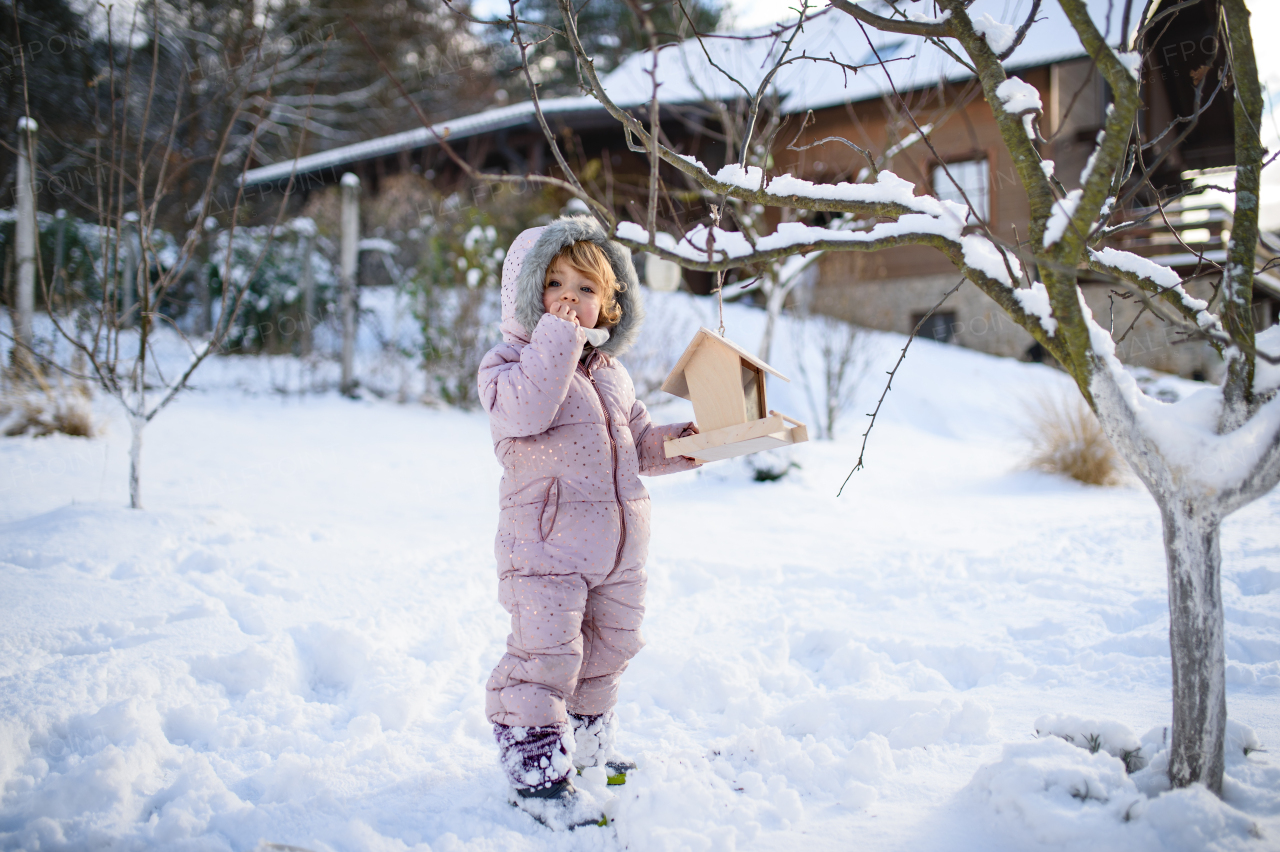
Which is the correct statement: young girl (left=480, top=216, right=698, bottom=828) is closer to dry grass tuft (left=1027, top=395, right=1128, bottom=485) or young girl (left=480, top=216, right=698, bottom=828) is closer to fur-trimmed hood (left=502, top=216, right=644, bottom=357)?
fur-trimmed hood (left=502, top=216, right=644, bottom=357)

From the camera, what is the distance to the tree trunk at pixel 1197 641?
149cm

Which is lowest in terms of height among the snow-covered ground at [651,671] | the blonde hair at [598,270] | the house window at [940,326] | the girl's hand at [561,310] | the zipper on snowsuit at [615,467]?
the snow-covered ground at [651,671]

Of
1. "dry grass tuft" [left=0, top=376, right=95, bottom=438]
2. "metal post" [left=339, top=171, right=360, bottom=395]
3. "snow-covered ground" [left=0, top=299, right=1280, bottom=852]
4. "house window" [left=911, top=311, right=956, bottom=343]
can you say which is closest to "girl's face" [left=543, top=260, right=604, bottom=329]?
"snow-covered ground" [left=0, top=299, right=1280, bottom=852]

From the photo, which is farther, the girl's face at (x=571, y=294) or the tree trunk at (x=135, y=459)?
the tree trunk at (x=135, y=459)

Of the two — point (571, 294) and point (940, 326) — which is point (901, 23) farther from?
point (940, 326)

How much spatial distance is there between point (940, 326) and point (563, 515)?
503 inches

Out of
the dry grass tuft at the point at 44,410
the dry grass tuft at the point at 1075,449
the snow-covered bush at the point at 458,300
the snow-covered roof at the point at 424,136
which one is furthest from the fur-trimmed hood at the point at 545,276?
the snow-covered roof at the point at 424,136

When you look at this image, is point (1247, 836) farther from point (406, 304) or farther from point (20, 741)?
point (406, 304)

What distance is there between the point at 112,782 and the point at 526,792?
3.11 feet

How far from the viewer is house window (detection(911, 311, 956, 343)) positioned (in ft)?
42.4

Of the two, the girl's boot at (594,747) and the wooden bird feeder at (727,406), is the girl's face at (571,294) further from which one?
the girl's boot at (594,747)

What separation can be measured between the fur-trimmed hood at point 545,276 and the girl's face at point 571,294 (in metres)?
0.03

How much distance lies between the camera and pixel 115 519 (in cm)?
326

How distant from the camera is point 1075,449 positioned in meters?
5.43
